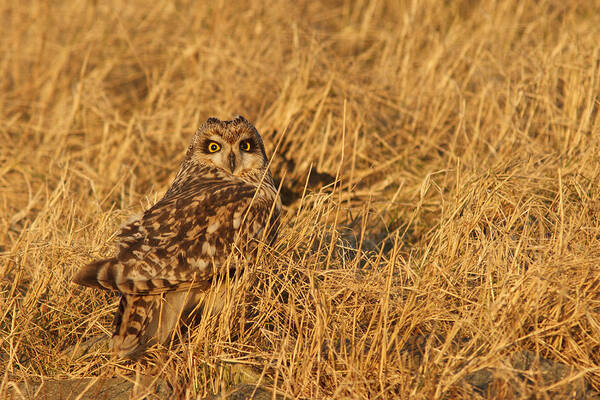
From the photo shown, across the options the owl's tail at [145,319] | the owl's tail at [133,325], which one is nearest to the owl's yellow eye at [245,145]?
the owl's tail at [145,319]

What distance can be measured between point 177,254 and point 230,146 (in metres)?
1.06

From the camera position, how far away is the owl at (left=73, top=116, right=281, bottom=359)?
3.17 metres

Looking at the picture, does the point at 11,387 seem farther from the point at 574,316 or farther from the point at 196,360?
the point at 574,316

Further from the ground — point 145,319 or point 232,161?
point 232,161

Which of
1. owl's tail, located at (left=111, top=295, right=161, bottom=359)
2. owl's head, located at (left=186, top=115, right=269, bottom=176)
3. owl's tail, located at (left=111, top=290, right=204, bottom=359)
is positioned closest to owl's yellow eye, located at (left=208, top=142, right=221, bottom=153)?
owl's head, located at (left=186, top=115, right=269, bottom=176)

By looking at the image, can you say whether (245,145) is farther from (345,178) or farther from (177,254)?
(345,178)

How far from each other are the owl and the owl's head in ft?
0.99

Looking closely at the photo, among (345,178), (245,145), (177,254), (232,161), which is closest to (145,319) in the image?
(177,254)

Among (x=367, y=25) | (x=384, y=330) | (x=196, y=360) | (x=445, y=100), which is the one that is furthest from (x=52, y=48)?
(x=384, y=330)

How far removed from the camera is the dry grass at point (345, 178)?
3.03m

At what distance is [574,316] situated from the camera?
2996 millimetres

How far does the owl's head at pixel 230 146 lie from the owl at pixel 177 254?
0.30m

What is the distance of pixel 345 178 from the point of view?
5457 mm

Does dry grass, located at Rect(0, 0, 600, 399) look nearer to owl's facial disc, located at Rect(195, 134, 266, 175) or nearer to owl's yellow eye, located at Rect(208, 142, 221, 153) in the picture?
owl's facial disc, located at Rect(195, 134, 266, 175)
